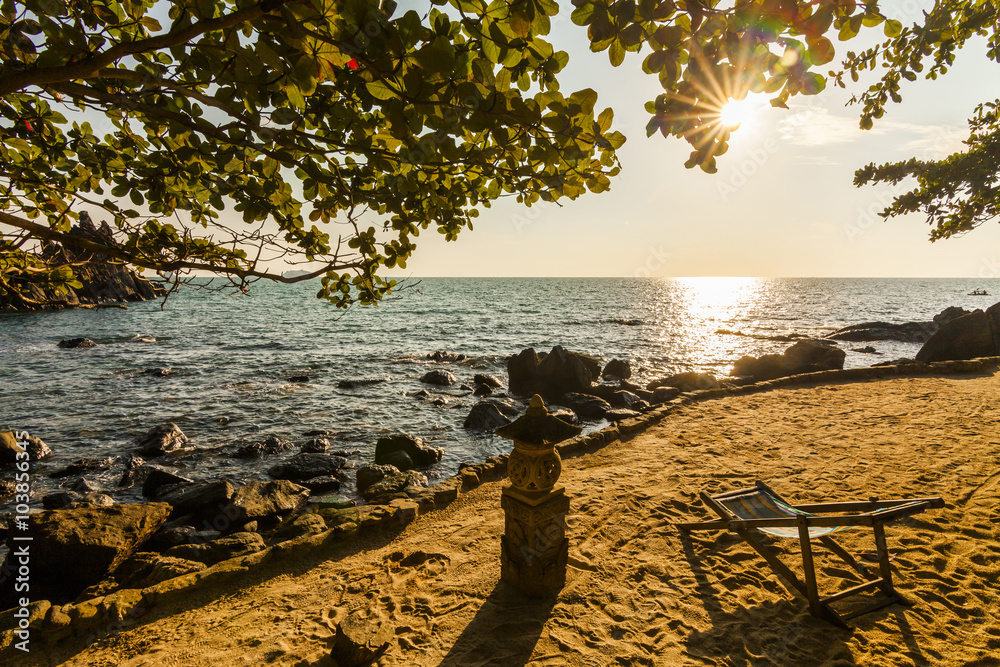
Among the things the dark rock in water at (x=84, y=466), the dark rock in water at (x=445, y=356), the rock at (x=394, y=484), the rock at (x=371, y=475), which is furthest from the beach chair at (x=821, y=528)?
the dark rock in water at (x=445, y=356)

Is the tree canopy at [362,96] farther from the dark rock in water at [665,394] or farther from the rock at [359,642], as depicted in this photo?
the dark rock in water at [665,394]

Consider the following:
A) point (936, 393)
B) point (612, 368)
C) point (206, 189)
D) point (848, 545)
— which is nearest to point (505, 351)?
point (612, 368)

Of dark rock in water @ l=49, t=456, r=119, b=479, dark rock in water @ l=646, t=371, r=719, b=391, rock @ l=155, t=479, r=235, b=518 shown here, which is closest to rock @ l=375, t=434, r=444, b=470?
rock @ l=155, t=479, r=235, b=518

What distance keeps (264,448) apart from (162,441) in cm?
268

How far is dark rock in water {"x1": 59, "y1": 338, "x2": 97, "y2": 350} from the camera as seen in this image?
87.3 feet

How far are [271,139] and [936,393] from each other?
1420cm

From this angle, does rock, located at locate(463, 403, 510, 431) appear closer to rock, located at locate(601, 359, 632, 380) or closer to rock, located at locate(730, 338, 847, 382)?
rock, located at locate(601, 359, 632, 380)

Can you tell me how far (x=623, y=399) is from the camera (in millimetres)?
14805

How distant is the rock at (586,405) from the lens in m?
13.7

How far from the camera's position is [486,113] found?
180 cm

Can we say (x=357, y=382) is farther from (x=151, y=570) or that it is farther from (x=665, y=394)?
(x=151, y=570)

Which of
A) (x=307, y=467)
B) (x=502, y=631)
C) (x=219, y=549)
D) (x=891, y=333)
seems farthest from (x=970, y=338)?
(x=219, y=549)

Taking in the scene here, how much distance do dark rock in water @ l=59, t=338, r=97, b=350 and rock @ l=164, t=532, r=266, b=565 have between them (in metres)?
30.7

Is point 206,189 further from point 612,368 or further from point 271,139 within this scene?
point 612,368
